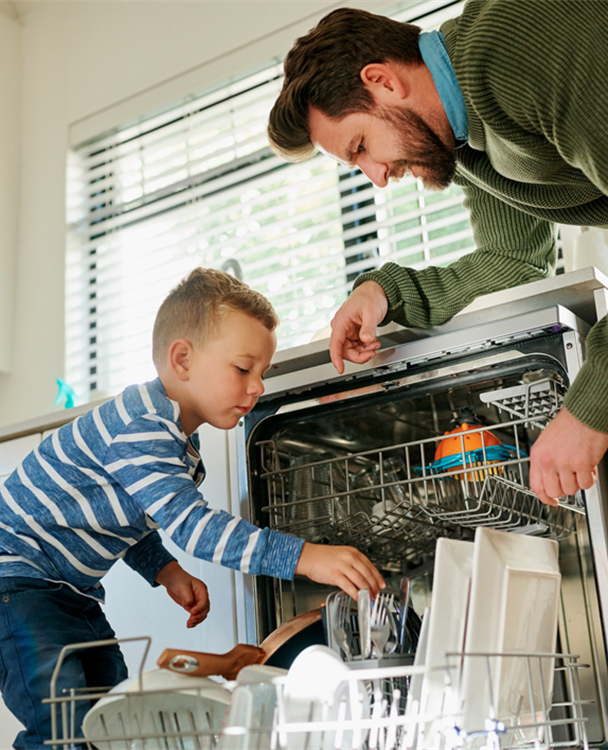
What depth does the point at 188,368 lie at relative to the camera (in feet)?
4.29

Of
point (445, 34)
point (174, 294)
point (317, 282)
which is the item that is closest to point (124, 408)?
point (174, 294)

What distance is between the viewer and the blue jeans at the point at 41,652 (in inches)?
41.9

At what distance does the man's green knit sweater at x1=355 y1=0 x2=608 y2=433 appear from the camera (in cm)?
97

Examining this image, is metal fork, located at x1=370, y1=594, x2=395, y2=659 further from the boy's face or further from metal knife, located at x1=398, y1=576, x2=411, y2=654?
the boy's face

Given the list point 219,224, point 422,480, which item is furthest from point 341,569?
point 219,224

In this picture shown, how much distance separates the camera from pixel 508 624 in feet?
2.81

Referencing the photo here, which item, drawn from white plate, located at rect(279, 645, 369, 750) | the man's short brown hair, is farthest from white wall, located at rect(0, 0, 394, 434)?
white plate, located at rect(279, 645, 369, 750)

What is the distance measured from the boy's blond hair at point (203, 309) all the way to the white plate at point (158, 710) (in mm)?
604

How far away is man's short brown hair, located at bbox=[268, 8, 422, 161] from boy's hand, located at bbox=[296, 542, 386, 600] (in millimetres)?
659

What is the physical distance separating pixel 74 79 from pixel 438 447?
246 cm

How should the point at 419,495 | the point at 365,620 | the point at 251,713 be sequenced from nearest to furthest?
the point at 251,713, the point at 365,620, the point at 419,495

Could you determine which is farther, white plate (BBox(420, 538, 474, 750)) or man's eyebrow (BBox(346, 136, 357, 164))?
man's eyebrow (BBox(346, 136, 357, 164))

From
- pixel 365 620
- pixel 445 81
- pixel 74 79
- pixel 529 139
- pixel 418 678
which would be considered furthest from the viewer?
pixel 74 79

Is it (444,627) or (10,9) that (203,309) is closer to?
(444,627)
